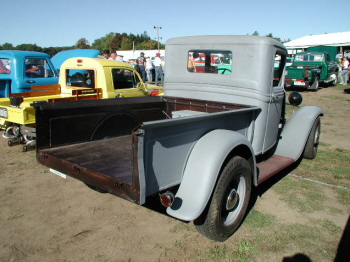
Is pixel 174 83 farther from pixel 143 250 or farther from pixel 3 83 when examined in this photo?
pixel 3 83

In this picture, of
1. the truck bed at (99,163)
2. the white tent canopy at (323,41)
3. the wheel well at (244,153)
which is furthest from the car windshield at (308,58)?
the truck bed at (99,163)

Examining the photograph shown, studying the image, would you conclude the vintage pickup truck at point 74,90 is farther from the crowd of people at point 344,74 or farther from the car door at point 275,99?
the crowd of people at point 344,74

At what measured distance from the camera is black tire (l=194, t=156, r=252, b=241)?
2600 millimetres

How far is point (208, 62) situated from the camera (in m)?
4.09

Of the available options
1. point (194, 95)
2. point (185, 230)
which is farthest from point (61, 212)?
point (194, 95)

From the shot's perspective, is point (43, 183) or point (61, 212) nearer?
point (61, 212)

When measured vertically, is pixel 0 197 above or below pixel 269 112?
below

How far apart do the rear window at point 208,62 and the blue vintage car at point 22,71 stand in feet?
15.3

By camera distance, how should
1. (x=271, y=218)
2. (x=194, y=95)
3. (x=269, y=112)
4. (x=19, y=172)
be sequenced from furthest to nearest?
(x=19, y=172) → (x=194, y=95) → (x=269, y=112) → (x=271, y=218)

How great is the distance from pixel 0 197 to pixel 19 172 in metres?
0.87

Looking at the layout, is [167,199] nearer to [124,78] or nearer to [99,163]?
[99,163]

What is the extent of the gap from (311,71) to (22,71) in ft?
44.1

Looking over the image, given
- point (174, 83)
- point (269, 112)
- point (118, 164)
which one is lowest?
point (118, 164)

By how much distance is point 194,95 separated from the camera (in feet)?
13.4
